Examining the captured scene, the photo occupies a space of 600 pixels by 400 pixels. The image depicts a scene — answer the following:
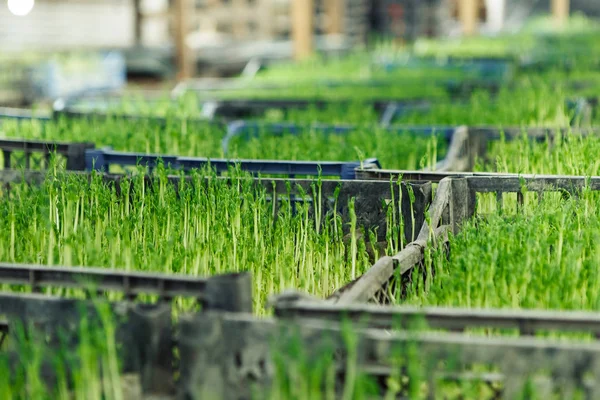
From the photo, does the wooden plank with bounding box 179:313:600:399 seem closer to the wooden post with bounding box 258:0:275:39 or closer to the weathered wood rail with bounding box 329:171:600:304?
the weathered wood rail with bounding box 329:171:600:304

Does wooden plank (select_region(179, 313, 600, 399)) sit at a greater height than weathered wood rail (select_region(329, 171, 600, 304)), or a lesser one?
lesser

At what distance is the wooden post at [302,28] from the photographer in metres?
14.5

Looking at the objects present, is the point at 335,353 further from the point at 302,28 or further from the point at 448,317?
the point at 302,28

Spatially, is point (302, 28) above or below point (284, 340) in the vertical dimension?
above

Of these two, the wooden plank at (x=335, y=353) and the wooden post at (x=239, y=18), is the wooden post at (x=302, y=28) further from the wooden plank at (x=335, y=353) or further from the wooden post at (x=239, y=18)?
the wooden plank at (x=335, y=353)

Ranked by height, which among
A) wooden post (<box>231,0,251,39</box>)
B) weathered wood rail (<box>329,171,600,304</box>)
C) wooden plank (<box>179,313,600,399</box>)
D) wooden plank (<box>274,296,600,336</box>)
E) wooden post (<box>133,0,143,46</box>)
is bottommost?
wooden plank (<box>179,313,600,399</box>)

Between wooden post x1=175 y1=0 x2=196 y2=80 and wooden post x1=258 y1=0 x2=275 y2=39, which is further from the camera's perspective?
wooden post x1=258 y1=0 x2=275 y2=39

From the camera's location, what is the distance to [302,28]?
14766mm

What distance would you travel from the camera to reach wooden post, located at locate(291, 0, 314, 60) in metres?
→ 14.5

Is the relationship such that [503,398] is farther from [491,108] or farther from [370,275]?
[491,108]

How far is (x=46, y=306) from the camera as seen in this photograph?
8.47 feet

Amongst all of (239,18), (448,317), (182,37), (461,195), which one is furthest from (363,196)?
(239,18)

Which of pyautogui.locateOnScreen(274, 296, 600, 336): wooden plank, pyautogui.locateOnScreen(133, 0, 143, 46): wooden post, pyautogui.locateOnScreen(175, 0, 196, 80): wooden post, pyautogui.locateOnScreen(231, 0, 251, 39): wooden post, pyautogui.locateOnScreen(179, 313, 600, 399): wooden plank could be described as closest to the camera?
pyautogui.locateOnScreen(179, 313, 600, 399): wooden plank

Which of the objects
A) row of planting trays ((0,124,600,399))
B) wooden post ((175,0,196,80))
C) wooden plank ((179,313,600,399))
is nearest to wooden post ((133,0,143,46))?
wooden post ((175,0,196,80))
